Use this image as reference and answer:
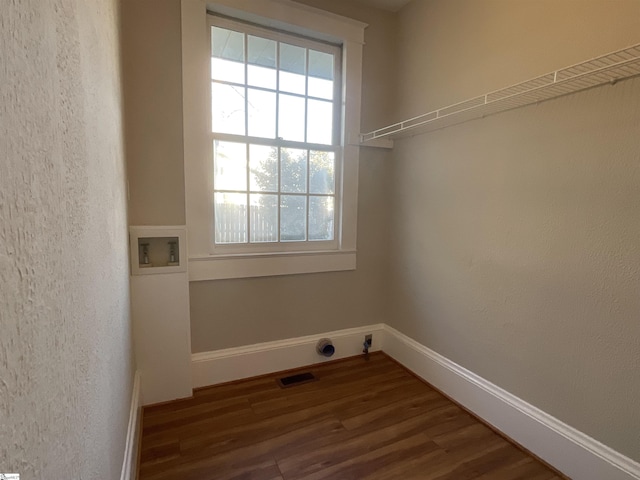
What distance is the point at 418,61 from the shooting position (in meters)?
2.25

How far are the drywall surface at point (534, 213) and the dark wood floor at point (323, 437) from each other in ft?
1.18

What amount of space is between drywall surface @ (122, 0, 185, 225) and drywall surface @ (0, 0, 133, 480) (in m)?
0.95

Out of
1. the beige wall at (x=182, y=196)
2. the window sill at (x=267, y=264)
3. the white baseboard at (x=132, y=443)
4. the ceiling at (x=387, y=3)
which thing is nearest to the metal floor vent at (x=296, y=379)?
the beige wall at (x=182, y=196)

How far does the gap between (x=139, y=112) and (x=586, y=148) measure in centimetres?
222

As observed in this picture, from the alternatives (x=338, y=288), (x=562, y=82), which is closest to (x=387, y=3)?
(x=562, y=82)

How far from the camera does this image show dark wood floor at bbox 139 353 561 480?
149cm

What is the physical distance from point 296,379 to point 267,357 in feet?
0.84

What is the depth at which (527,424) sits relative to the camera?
162 centimetres

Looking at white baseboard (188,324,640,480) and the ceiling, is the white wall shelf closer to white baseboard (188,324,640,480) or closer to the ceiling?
the ceiling

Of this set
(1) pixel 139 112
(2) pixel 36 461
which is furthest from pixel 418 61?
(2) pixel 36 461

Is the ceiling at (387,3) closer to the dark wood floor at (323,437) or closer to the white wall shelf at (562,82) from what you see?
the white wall shelf at (562,82)

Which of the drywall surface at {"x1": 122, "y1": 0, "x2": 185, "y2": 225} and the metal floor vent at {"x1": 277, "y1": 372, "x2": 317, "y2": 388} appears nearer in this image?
the drywall surface at {"x1": 122, "y1": 0, "x2": 185, "y2": 225}

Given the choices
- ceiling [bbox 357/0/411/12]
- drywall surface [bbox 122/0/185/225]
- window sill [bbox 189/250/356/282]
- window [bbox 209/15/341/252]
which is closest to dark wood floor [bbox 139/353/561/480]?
window sill [bbox 189/250/356/282]

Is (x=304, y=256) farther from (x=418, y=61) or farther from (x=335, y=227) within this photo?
(x=418, y=61)
